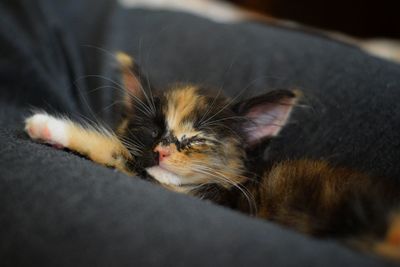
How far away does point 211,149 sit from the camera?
1.05 m

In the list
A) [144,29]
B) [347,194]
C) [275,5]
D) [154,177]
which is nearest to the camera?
[347,194]

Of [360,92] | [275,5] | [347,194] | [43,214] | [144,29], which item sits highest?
[275,5]

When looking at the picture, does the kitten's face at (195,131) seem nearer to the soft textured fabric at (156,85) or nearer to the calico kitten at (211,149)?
the calico kitten at (211,149)

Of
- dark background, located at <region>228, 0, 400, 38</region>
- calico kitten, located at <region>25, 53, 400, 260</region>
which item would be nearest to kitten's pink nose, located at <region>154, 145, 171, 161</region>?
calico kitten, located at <region>25, 53, 400, 260</region>

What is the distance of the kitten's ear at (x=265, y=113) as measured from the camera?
1.01 metres

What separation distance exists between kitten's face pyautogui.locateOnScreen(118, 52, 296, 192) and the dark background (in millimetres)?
1996

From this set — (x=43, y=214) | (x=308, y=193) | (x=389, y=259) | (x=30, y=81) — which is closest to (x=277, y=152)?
(x=308, y=193)

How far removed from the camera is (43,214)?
2.32 feet

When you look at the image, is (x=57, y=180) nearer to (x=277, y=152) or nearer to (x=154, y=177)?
(x=154, y=177)

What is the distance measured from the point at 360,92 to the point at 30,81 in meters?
1.06

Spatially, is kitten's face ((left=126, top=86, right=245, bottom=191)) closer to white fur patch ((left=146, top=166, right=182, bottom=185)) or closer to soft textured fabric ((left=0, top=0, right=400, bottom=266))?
white fur patch ((left=146, top=166, right=182, bottom=185))

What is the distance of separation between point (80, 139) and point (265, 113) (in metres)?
0.48

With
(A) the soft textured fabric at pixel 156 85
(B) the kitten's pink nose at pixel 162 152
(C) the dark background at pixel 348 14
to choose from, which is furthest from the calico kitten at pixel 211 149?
(C) the dark background at pixel 348 14

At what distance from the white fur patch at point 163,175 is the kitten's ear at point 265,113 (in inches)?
9.4
